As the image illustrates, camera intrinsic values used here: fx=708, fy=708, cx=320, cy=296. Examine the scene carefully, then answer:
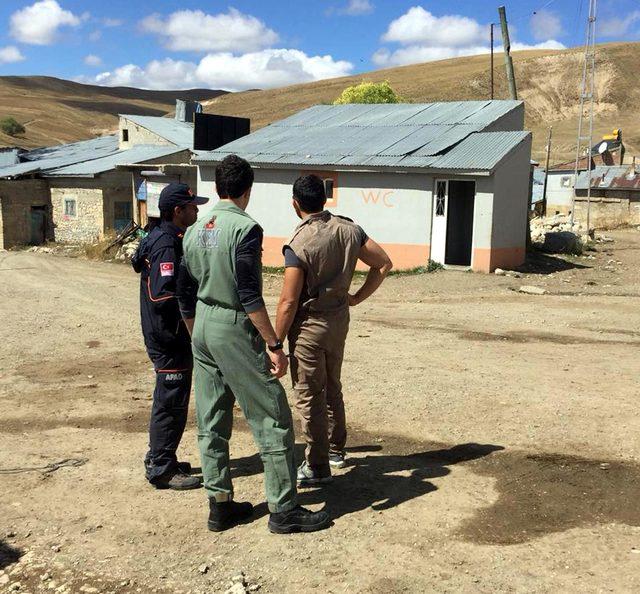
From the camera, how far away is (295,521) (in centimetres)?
350

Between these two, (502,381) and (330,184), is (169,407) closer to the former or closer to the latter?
(502,381)

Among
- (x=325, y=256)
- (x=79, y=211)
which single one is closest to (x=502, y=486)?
(x=325, y=256)

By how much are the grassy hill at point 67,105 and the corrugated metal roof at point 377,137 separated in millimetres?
49756

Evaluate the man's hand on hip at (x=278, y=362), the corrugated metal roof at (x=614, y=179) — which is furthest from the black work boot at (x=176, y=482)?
the corrugated metal roof at (x=614, y=179)

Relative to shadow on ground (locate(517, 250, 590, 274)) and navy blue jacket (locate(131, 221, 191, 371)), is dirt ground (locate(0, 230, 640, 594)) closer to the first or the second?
navy blue jacket (locate(131, 221, 191, 371))

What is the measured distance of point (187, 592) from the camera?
303 centimetres

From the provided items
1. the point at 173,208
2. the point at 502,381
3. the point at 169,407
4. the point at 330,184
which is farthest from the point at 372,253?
the point at 330,184

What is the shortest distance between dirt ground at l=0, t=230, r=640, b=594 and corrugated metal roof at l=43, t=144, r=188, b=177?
17.8 metres

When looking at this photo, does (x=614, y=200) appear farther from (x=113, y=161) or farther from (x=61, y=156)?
(x=61, y=156)

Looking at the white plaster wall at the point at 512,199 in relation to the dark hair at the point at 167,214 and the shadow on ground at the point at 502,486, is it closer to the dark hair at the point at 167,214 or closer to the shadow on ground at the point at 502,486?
the shadow on ground at the point at 502,486

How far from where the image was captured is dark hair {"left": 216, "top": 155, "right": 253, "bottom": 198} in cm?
350

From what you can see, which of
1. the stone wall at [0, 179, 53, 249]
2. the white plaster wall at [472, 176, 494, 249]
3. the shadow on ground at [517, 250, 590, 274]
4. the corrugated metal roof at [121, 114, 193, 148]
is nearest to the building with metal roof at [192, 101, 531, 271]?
the white plaster wall at [472, 176, 494, 249]

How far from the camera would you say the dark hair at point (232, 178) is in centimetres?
350

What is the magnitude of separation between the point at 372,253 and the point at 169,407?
150 centimetres
